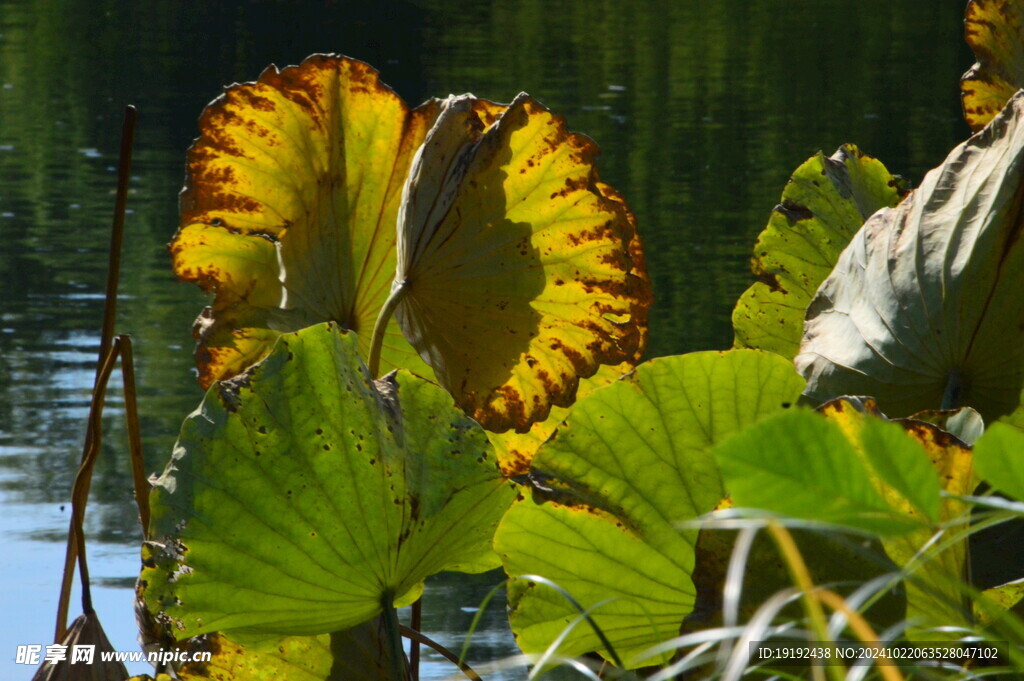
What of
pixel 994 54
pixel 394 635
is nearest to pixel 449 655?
pixel 394 635

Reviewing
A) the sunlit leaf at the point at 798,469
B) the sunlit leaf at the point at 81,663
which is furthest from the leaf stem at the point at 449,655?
the sunlit leaf at the point at 798,469

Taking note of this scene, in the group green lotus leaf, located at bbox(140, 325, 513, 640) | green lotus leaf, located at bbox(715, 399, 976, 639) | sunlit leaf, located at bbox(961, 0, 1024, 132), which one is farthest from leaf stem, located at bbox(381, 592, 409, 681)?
sunlit leaf, located at bbox(961, 0, 1024, 132)

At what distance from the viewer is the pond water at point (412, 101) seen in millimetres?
4270

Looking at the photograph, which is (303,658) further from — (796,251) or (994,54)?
(994,54)

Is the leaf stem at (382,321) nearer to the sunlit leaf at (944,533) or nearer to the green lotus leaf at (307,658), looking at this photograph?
the green lotus leaf at (307,658)

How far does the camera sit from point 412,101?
1062 cm

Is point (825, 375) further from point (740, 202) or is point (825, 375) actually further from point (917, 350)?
point (740, 202)

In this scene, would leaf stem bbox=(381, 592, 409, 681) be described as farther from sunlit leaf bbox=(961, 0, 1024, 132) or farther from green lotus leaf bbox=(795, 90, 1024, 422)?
sunlit leaf bbox=(961, 0, 1024, 132)

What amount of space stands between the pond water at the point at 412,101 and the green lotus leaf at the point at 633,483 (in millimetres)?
422

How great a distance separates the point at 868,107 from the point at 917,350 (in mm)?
11281

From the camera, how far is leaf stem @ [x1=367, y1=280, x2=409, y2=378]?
20.4 inches

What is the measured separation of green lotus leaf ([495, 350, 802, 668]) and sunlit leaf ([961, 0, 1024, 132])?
1.03 ft

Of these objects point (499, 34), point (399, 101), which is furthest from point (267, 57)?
point (399, 101)

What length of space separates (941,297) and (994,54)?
0.84 feet
